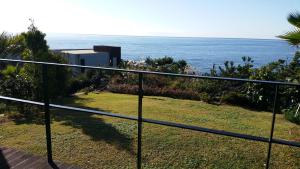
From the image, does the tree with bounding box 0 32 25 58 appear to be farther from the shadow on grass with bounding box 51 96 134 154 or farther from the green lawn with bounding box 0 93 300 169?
the green lawn with bounding box 0 93 300 169

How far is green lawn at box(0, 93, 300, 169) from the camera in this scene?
190 inches

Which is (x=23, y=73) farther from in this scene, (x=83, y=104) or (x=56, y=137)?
(x=56, y=137)

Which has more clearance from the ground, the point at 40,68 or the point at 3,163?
the point at 40,68

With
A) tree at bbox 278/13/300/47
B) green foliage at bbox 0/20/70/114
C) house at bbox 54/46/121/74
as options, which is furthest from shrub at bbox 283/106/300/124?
house at bbox 54/46/121/74

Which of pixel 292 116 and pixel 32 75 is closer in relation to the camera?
pixel 292 116

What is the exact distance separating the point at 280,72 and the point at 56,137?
6931 millimetres

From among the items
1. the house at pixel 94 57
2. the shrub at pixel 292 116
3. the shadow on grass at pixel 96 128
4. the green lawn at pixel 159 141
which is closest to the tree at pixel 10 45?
the shadow on grass at pixel 96 128

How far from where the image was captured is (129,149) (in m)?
5.31

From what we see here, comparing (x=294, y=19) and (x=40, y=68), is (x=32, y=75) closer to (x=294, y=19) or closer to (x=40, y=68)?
(x=40, y=68)

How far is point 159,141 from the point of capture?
570cm

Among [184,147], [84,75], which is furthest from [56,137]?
[84,75]

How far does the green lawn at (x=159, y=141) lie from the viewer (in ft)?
15.9

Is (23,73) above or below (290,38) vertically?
below


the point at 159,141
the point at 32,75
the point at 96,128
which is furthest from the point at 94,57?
the point at 159,141
